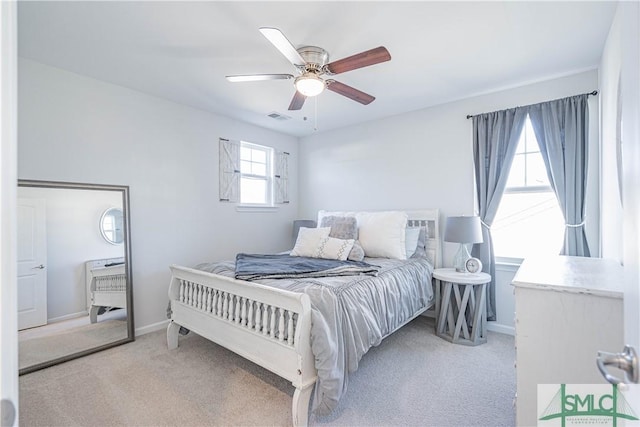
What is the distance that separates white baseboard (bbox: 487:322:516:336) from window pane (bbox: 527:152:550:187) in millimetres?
1528

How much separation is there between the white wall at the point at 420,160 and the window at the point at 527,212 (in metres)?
0.28

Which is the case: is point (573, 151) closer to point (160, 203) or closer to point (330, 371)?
point (330, 371)

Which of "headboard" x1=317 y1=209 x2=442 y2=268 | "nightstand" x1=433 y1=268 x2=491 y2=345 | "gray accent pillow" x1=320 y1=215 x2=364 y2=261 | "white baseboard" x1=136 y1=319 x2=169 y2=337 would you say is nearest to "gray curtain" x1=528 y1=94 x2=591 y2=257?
"nightstand" x1=433 y1=268 x2=491 y2=345

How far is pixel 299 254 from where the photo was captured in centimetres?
327

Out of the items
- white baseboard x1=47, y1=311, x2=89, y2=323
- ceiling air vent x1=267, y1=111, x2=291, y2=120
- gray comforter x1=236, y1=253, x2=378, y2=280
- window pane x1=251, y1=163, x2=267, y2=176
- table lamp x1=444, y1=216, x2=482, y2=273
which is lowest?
white baseboard x1=47, y1=311, x2=89, y2=323

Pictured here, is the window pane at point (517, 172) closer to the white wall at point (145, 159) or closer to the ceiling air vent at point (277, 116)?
the ceiling air vent at point (277, 116)

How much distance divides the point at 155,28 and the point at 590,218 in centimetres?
392

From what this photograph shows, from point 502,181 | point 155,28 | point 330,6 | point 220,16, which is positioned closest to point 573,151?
point 502,181

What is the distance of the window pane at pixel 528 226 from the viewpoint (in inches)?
116

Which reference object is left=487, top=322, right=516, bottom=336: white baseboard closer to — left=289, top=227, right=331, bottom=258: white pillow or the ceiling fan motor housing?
left=289, top=227, right=331, bottom=258: white pillow

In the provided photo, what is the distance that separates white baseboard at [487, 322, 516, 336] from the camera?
3049mm

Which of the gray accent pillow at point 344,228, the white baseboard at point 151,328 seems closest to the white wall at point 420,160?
the gray accent pillow at point 344,228

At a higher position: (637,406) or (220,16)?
(220,16)

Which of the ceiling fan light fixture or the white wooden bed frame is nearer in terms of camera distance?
the white wooden bed frame
